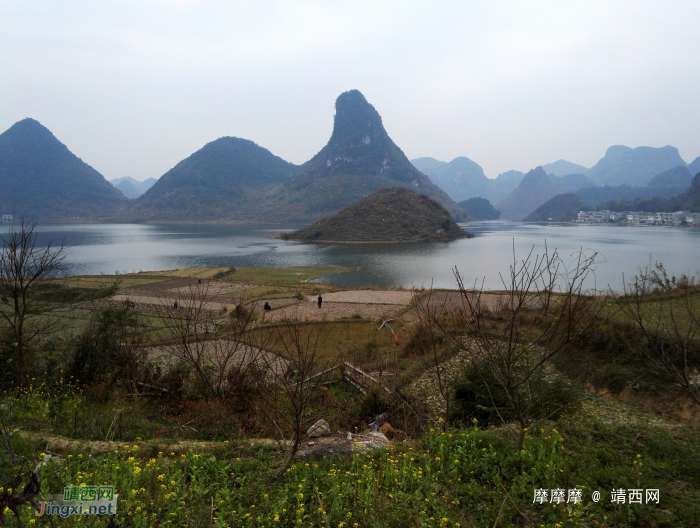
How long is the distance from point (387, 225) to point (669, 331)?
9004cm

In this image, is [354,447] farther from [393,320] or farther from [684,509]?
[393,320]

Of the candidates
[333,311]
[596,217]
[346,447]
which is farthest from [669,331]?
[596,217]

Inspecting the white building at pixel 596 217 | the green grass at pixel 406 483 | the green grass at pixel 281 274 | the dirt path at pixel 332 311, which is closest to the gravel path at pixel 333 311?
the dirt path at pixel 332 311

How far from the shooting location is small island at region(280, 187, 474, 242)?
92.6 m

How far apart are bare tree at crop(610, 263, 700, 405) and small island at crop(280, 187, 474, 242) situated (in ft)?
246

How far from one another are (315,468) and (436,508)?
1.52 meters

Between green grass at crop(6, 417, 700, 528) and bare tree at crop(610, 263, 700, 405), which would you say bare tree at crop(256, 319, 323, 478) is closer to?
green grass at crop(6, 417, 700, 528)

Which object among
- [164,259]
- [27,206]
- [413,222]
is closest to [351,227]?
[413,222]

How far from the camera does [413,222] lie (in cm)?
9962

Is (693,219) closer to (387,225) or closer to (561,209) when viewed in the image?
(561,209)

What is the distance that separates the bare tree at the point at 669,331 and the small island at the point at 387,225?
74852 millimetres

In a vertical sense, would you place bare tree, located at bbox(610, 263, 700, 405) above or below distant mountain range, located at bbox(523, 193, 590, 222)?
below

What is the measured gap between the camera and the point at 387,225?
97.9 metres

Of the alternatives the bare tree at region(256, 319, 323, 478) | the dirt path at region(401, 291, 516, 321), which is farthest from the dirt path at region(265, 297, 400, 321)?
the bare tree at region(256, 319, 323, 478)
